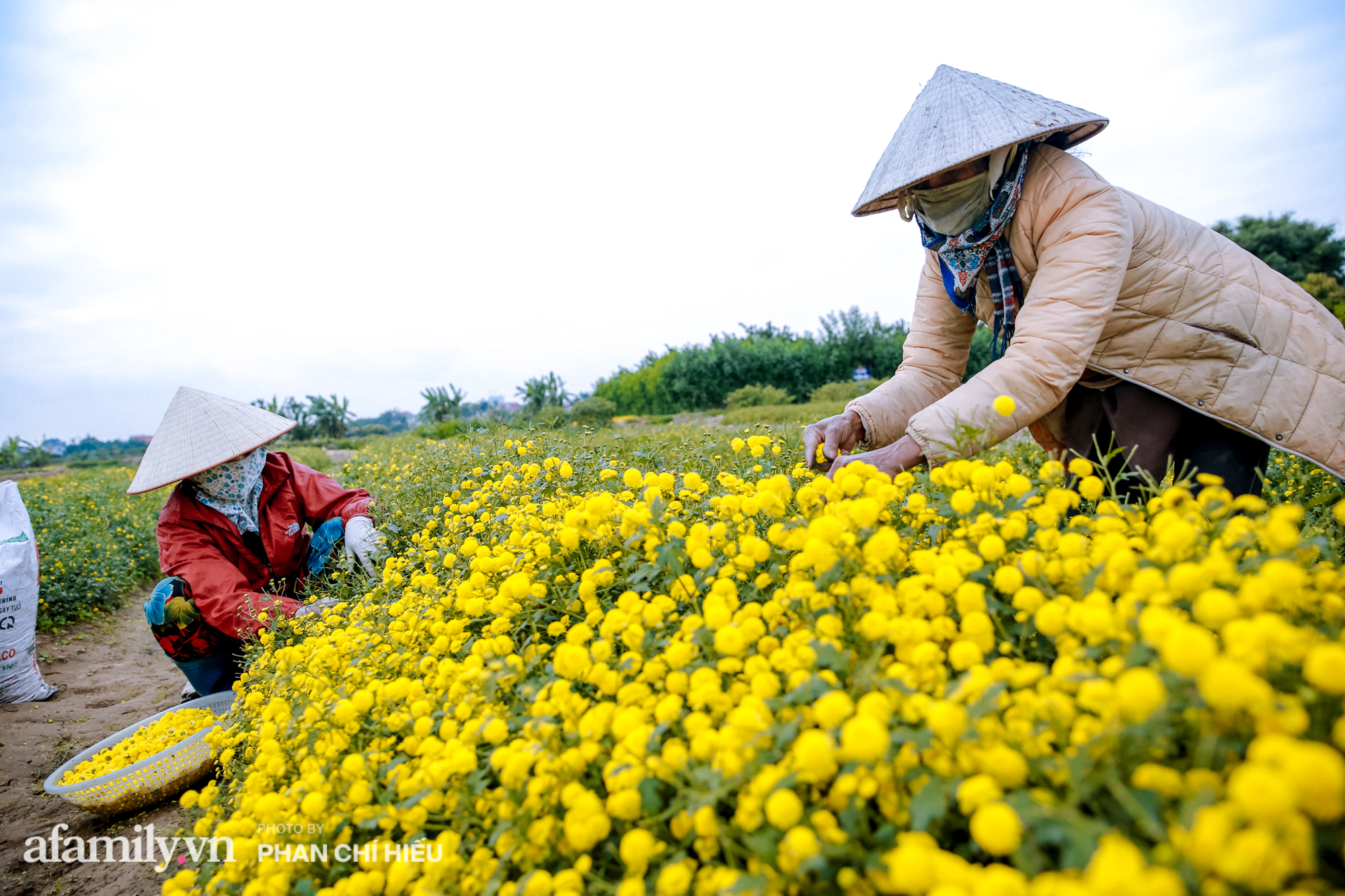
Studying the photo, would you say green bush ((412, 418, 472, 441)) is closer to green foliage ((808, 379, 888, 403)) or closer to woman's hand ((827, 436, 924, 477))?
woman's hand ((827, 436, 924, 477))

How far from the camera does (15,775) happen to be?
3064 mm

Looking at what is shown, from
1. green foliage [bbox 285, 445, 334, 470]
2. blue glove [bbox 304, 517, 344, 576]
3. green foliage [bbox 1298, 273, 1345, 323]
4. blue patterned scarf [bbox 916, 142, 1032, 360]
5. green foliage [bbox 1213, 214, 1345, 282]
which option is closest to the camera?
blue patterned scarf [bbox 916, 142, 1032, 360]

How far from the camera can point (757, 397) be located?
68.5 ft

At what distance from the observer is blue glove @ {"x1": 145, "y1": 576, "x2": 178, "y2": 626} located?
2.85m

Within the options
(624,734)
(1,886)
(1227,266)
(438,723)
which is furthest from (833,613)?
(1,886)

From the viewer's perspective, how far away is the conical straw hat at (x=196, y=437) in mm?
2863

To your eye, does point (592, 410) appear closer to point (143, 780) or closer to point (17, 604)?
point (17, 604)

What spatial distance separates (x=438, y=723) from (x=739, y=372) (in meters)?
26.3

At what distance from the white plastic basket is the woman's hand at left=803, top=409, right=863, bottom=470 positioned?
2.26 meters

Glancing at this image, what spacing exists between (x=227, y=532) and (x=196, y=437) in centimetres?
48

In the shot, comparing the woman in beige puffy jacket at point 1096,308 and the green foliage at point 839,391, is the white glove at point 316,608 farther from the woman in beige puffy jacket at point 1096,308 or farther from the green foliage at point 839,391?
the green foliage at point 839,391

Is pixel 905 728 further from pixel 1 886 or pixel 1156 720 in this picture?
pixel 1 886

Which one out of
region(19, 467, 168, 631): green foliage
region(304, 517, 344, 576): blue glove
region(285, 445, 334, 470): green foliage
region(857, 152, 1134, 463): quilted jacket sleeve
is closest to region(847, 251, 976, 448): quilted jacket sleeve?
region(857, 152, 1134, 463): quilted jacket sleeve

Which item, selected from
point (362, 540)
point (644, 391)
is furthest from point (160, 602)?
point (644, 391)
